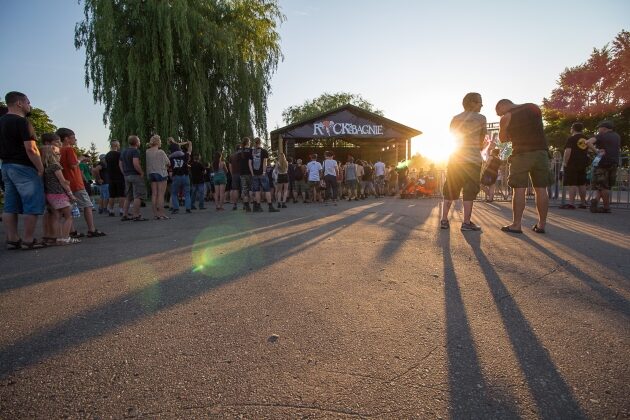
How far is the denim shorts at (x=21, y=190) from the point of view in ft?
15.5

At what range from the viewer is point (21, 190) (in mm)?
4746

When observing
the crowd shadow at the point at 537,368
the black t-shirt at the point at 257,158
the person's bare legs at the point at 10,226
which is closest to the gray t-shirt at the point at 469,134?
the crowd shadow at the point at 537,368

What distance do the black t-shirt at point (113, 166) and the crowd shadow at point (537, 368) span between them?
28.3 feet

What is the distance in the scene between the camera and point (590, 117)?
3123 cm

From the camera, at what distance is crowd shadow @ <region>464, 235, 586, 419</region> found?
135 cm

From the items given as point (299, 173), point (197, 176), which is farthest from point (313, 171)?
point (197, 176)

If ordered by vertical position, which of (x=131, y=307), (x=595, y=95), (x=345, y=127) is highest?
(x=595, y=95)

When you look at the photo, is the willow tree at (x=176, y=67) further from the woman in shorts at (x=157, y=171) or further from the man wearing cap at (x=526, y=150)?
the man wearing cap at (x=526, y=150)

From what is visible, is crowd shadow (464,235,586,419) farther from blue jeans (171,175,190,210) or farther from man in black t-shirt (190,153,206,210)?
man in black t-shirt (190,153,206,210)

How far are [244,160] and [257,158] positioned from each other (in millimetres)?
377

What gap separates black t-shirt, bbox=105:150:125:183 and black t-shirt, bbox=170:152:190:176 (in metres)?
1.31

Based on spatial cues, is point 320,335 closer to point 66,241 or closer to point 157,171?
point 66,241

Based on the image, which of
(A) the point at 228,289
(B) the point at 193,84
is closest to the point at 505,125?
(A) the point at 228,289

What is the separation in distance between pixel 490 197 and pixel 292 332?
1209cm
